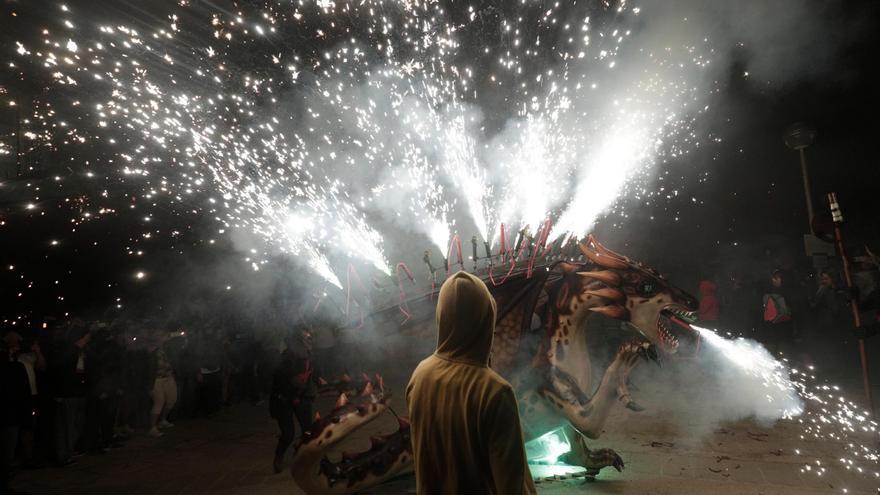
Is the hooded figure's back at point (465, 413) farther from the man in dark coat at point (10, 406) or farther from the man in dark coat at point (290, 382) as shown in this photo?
the man in dark coat at point (10, 406)

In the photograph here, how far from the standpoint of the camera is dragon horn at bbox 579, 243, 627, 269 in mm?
4230

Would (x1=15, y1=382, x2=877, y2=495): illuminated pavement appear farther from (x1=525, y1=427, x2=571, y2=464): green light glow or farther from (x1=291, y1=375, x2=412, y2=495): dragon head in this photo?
(x1=291, y1=375, x2=412, y2=495): dragon head

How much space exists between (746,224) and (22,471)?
58.8 feet

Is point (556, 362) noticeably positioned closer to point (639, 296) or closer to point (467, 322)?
point (639, 296)

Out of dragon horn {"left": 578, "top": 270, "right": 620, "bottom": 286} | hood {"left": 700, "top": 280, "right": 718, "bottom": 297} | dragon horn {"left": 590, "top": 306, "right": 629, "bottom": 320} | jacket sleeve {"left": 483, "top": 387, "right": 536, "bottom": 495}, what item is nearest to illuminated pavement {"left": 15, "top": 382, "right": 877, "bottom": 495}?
dragon horn {"left": 590, "top": 306, "right": 629, "bottom": 320}

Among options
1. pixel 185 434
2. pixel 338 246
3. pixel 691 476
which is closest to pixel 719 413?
pixel 691 476

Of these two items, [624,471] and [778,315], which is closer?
[624,471]

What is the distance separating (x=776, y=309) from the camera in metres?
8.41

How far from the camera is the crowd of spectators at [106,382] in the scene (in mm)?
5953

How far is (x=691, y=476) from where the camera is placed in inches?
182

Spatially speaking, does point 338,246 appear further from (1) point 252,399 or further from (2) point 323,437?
(2) point 323,437

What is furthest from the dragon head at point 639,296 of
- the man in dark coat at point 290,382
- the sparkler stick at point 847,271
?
the man in dark coat at point 290,382

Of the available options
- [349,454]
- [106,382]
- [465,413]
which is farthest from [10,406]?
[465,413]

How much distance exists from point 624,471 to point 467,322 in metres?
4.13
